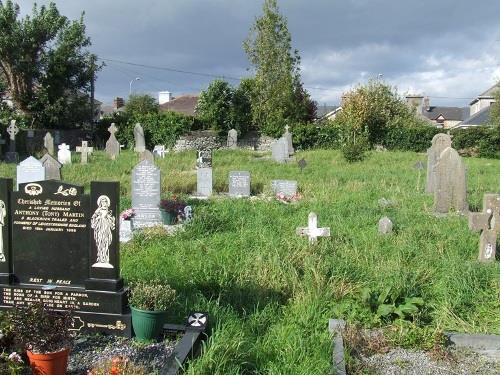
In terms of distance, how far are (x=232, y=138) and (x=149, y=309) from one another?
2893 centimetres

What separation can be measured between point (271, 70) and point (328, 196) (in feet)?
81.9

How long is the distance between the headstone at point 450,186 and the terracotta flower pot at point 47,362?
29.0ft

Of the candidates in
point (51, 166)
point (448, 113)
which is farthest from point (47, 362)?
point (448, 113)

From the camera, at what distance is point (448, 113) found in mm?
81312

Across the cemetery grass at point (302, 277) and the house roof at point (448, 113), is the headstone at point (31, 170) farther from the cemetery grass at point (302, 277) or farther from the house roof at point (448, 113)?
the house roof at point (448, 113)

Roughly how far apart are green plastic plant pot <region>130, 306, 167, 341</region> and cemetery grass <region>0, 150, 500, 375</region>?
410 millimetres

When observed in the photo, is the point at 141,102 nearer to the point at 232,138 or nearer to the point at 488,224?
the point at 232,138

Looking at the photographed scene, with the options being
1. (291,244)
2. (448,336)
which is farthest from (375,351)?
(291,244)

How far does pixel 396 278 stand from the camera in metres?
5.44

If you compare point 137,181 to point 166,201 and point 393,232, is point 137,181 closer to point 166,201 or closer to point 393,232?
point 166,201

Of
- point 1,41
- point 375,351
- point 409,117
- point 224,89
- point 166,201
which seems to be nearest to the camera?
point 375,351

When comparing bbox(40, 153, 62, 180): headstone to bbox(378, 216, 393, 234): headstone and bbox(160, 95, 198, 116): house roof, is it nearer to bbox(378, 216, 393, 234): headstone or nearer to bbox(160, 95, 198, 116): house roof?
bbox(378, 216, 393, 234): headstone

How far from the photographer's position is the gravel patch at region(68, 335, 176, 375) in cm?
380

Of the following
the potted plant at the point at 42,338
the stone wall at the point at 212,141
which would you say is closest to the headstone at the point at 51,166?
the potted plant at the point at 42,338
